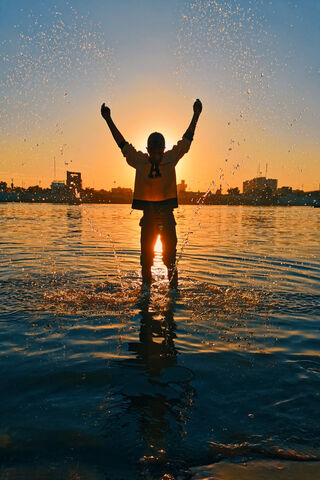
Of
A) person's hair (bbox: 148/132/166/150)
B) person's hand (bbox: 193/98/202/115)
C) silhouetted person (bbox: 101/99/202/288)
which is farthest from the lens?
person's hand (bbox: 193/98/202/115)

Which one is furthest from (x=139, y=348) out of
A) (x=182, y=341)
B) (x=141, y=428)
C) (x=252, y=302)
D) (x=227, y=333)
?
(x=252, y=302)

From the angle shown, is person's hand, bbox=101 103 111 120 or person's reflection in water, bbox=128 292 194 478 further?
person's hand, bbox=101 103 111 120

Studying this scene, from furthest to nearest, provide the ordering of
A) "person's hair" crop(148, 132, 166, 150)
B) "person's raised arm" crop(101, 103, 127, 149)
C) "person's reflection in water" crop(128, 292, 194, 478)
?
"person's raised arm" crop(101, 103, 127, 149)
"person's hair" crop(148, 132, 166, 150)
"person's reflection in water" crop(128, 292, 194, 478)

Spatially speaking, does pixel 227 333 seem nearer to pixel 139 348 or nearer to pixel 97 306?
pixel 139 348

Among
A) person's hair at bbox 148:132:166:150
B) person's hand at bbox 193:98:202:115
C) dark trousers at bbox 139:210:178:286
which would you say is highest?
person's hand at bbox 193:98:202:115

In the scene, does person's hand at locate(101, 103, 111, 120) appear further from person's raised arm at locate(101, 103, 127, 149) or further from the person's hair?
the person's hair

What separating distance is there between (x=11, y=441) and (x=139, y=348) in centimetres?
190

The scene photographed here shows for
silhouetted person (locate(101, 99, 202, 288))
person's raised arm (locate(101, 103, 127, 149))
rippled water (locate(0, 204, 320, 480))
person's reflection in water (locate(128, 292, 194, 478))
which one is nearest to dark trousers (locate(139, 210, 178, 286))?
silhouetted person (locate(101, 99, 202, 288))

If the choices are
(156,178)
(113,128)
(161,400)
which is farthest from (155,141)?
(161,400)

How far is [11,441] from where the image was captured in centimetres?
252

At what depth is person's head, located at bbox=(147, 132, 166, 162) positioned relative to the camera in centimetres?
558

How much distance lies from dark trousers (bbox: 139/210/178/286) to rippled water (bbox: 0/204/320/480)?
0.69m

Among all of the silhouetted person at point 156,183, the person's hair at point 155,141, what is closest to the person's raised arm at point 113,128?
the silhouetted person at point 156,183

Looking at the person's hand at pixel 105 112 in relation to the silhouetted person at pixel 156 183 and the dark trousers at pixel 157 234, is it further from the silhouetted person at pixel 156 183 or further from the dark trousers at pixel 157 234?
the dark trousers at pixel 157 234
